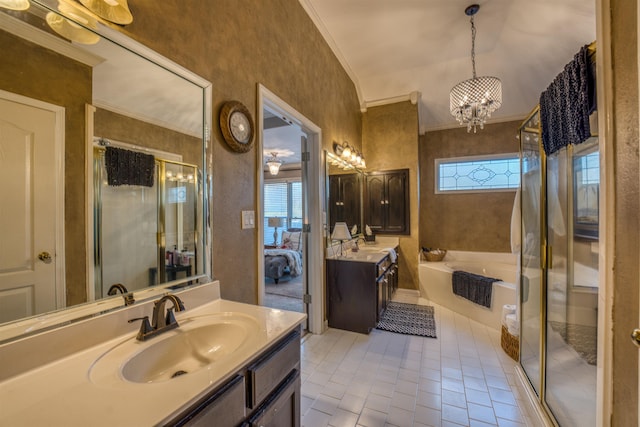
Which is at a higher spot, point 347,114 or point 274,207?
point 347,114

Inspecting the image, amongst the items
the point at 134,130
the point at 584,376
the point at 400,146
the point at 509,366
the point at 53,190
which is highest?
the point at 400,146

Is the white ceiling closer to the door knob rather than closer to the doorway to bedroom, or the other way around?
the doorway to bedroom

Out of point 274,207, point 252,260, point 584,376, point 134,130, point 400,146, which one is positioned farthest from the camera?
point 274,207

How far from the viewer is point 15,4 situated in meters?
0.83

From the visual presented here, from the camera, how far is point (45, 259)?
89 cm

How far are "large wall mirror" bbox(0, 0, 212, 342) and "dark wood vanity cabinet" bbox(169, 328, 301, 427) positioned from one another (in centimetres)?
60

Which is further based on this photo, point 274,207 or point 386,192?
point 274,207

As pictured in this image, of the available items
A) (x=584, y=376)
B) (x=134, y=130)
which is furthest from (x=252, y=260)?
(x=584, y=376)

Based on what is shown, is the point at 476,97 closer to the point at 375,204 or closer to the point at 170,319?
the point at 375,204

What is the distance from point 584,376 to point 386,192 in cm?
315

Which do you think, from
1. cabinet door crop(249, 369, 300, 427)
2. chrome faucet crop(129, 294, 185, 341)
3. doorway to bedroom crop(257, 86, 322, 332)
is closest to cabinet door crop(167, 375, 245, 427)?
cabinet door crop(249, 369, 300, 427)

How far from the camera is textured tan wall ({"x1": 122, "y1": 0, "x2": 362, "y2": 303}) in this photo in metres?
1.28

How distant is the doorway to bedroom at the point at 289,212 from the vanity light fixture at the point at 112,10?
867 mm

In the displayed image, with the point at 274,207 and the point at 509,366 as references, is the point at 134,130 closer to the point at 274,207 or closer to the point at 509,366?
the point at 509,366
